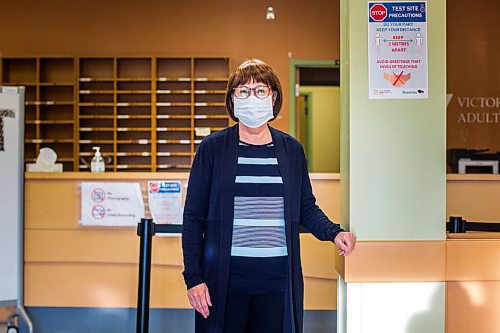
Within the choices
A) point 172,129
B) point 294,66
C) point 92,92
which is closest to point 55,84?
point 92,92

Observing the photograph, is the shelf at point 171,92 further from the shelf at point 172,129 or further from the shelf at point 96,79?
the shelf at point 96,79

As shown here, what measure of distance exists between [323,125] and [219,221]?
6523 millimetres

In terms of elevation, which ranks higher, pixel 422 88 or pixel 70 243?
pixel 422 88

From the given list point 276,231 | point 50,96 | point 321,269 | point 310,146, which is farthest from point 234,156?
point 310,146

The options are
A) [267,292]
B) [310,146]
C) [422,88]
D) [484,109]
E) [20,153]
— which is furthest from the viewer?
[310,146]

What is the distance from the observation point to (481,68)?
6883 millimetres

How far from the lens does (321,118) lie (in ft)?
27.5

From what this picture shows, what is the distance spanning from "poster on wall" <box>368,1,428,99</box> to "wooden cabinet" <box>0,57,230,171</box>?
4.53 meters

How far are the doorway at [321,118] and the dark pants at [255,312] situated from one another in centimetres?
595

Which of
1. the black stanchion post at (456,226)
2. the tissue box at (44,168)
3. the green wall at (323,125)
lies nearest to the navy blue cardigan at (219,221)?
the black stanchion post at (456,226)

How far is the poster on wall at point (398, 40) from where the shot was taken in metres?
2.29

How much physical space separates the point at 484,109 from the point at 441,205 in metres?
4.99

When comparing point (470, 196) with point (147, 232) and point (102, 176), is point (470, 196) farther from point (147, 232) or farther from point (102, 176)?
point (102, 176)

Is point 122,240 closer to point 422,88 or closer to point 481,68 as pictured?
point 422,88
